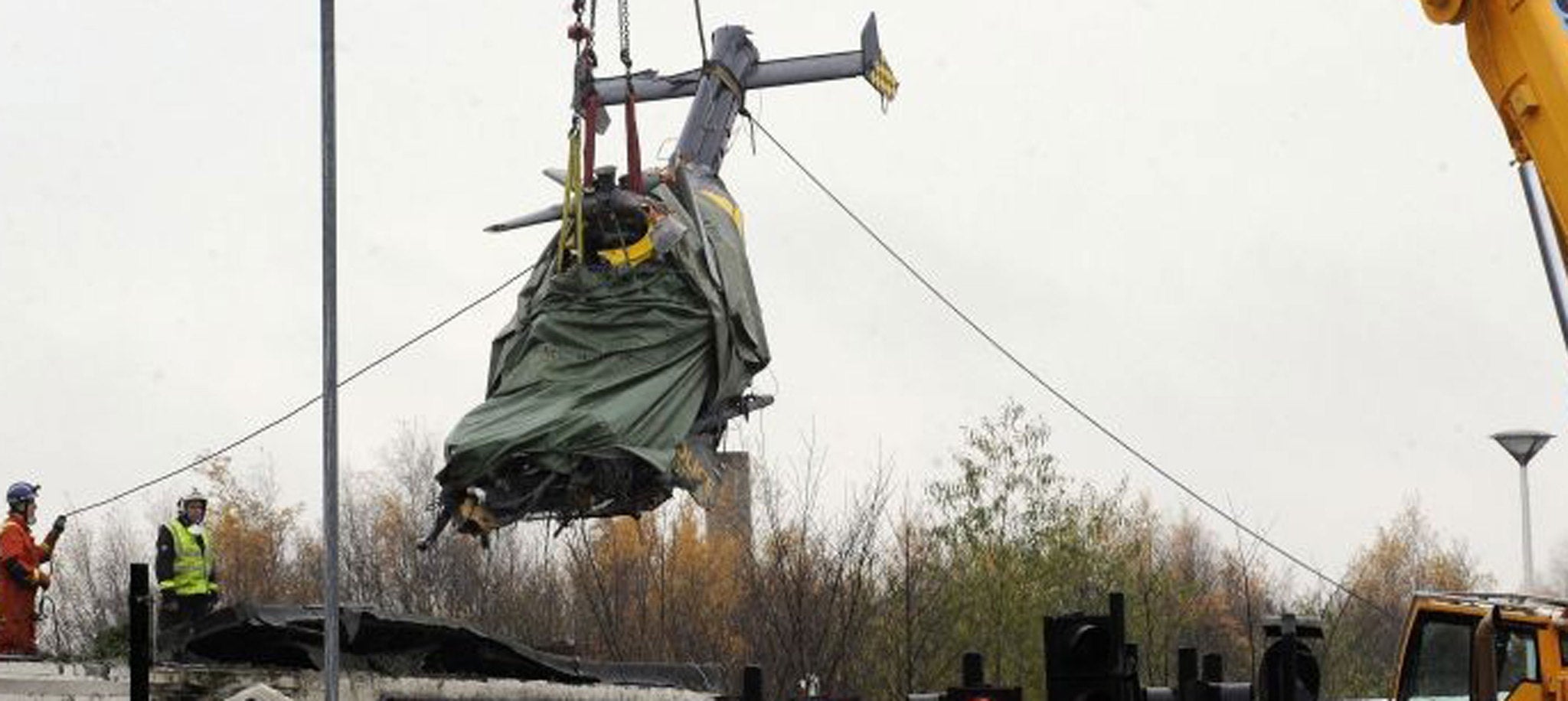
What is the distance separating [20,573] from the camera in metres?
17.8

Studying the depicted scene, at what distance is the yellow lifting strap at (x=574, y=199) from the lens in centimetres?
2158

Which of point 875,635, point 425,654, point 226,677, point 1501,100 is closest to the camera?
point 1501,100

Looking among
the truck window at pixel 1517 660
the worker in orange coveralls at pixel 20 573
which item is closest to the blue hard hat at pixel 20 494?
the worker in orange coveralls at pixel 20 573

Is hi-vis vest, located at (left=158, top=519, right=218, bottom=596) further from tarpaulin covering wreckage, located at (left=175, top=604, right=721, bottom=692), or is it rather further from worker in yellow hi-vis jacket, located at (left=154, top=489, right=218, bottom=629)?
tarpaulin covering wreckage, located at (left=175, top=604, right=721, bottom=692)

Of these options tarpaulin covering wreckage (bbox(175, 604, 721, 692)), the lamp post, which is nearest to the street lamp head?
the lamp post

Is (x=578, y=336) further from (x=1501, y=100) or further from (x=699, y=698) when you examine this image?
(x=1501, y=100)

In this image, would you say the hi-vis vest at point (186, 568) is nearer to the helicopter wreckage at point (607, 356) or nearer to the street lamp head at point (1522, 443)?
the helicopter wreckage at point (607, 356)

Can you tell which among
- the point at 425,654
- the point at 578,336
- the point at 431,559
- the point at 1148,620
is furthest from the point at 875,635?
the point at 425,654

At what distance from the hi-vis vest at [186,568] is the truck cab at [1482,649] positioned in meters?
8.55

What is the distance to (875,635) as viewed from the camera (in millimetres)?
40562

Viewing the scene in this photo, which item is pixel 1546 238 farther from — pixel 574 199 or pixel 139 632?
pixel 574 199

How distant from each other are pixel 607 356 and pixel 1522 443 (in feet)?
34.3

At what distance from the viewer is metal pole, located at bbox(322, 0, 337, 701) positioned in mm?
12633

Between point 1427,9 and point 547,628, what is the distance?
3192cm
